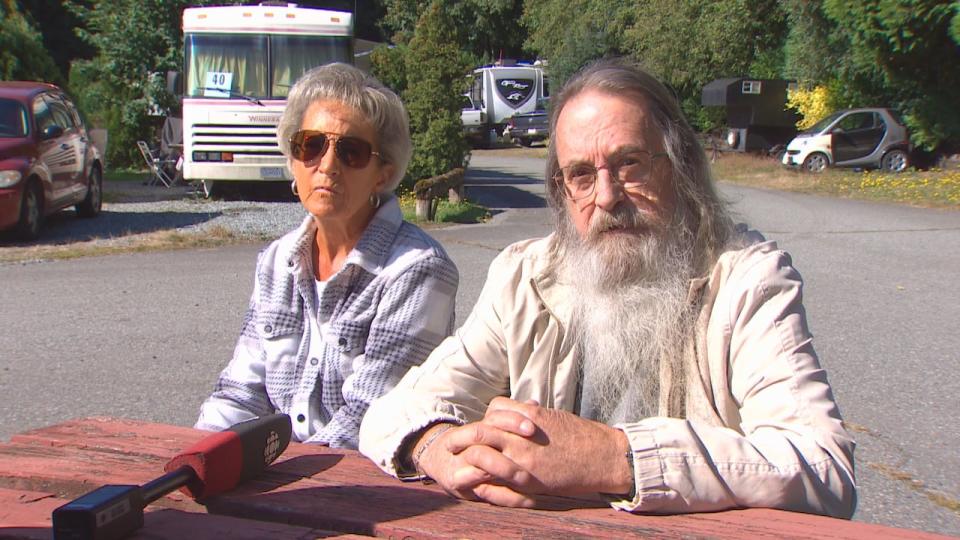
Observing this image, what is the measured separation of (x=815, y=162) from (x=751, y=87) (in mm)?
5954

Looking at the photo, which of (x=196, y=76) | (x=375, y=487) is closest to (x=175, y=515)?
(x=375, y=487)

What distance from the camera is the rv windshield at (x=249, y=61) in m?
15.8

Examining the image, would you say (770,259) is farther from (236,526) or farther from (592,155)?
(236,526)

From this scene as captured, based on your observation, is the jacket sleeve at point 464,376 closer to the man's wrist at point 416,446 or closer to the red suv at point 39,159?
the man's wrist at point 416,446

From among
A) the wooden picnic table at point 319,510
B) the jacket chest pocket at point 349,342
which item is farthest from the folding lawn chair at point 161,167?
the wooden picnic table at point 319,510

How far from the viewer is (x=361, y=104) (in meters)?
Answer: 3.10

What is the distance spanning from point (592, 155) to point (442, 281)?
29.3 inches

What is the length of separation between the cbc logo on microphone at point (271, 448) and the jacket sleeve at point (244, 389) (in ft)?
3.33

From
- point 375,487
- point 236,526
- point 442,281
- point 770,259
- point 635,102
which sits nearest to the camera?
point 236,526

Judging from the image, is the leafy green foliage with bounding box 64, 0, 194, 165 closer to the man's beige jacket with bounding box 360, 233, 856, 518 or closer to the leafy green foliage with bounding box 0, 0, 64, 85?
the leafy green foliage with bounding box 0, 0, 64, 85

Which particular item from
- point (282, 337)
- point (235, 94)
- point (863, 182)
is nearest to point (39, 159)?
point (235, 94)

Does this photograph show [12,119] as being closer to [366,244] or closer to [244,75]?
[244,75]

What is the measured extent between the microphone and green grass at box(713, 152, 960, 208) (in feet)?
55.6

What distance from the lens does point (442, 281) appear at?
2973mm
